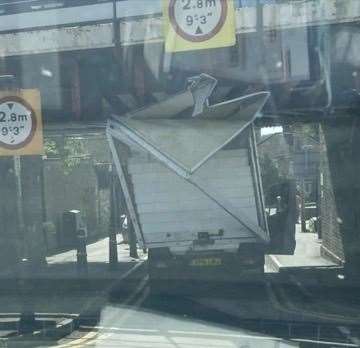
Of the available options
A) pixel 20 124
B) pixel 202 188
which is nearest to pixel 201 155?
pixel 202 188

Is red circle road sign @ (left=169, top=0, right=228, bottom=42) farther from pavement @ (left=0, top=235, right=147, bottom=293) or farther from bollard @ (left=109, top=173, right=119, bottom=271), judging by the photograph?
pavement @ (left=0, top=235, right=147, bottom=293)

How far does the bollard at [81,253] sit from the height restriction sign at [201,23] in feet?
10.7

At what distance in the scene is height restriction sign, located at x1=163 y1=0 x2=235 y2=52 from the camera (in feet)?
24.2

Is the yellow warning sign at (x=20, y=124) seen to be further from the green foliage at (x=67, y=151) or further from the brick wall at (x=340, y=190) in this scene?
the brick wall at (x=340, y=190)

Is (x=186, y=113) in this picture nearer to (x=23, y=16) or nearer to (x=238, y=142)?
(x=238, y=142)

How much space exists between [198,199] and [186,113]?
3.85ft

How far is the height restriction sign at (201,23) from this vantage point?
7.39 metres

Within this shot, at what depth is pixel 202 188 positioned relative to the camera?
27.0 feet

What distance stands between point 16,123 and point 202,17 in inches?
111

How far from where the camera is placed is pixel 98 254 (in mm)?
8812

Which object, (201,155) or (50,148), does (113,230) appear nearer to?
(50,148)

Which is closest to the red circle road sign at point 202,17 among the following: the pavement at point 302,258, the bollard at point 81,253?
the pavement at point 302,258

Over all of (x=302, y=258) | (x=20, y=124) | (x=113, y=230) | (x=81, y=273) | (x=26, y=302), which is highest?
(x=20, y=124)

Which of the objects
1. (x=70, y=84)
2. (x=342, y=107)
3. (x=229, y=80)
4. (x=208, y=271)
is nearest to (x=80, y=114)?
(x=70, y=84)
